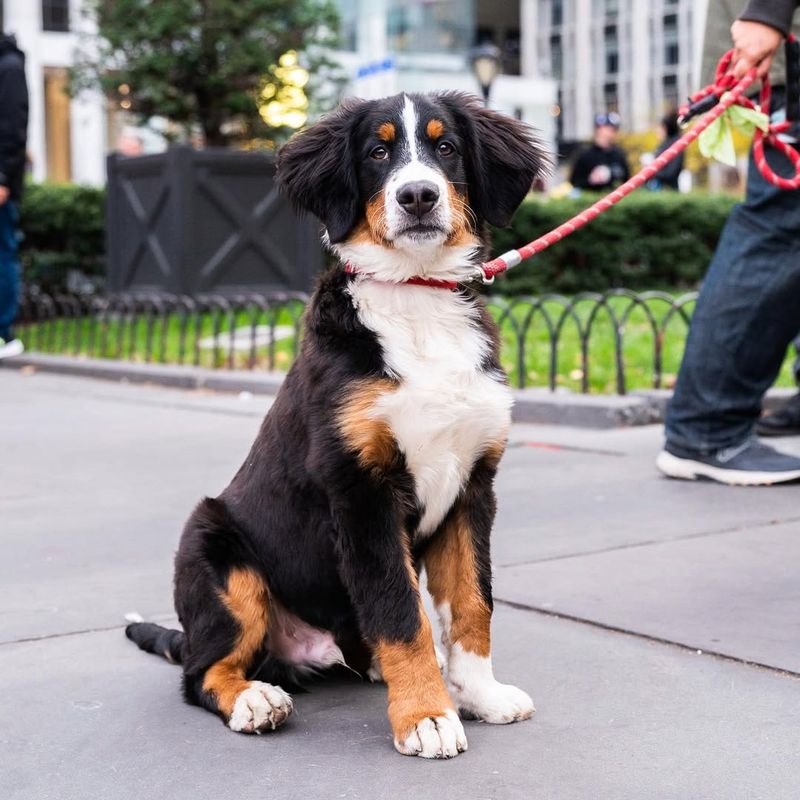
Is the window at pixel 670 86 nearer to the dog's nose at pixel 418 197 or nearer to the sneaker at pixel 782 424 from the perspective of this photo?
the sneaker at pixel 782 424

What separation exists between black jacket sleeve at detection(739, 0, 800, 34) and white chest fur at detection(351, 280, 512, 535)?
95.9 inches

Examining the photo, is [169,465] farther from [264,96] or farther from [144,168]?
[264,96]

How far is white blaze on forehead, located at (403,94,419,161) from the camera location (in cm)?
318

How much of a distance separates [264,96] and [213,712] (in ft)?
48.8

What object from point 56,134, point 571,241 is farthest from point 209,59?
point 56,134

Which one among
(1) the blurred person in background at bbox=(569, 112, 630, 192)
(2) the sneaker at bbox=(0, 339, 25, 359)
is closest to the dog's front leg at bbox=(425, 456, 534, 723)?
(2) the sneaker at bbox=(0, 339, 25, 359)

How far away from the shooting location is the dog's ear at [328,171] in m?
3.28

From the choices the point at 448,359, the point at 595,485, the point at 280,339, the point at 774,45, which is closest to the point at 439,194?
the point at 448,359

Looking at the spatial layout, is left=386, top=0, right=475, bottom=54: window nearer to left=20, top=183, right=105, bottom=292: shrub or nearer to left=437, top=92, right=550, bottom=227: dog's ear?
left=20, top=183, right=105, bottom=292: shrub

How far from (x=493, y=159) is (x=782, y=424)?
3.90 metres

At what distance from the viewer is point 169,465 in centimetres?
676

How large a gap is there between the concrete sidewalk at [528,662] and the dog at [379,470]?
129 mm

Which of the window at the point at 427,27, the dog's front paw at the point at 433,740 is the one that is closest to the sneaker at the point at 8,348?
the dog's front paw at the point at 433,740

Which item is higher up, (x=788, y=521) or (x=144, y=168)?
(x=144, y=168)
